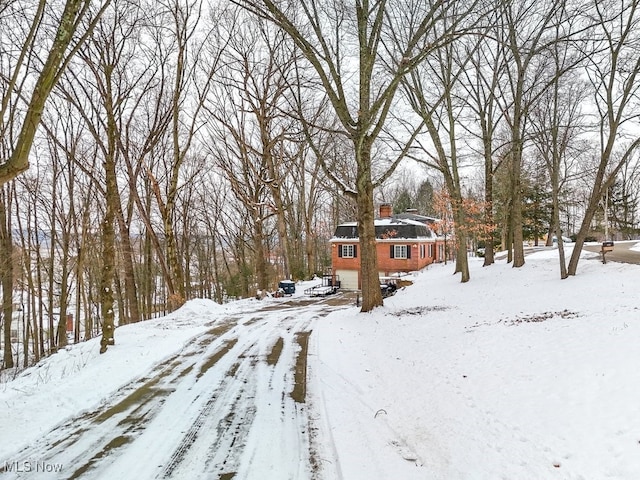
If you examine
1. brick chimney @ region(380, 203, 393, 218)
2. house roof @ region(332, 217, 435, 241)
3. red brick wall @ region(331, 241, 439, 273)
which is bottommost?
red brick wall @ region(331, 241, 439, 273)

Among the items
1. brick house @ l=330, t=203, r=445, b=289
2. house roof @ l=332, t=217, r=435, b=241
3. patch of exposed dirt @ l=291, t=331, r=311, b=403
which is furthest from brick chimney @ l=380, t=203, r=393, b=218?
patch of exposed dirt @ l=291, t=331, r=311, b=403

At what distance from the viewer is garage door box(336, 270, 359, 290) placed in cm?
3189

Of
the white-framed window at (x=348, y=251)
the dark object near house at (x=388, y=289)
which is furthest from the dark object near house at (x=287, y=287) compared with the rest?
the white-framed window at (x=348, y=251)

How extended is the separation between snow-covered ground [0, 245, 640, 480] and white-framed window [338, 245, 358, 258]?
21.9 meters

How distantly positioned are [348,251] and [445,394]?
2716 centimetres

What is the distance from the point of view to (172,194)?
14812mm

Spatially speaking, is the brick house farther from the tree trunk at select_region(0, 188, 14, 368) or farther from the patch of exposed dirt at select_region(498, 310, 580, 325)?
the patch of exposed dirt at select_region(498, 310, 580, 325)

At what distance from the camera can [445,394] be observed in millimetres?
5254

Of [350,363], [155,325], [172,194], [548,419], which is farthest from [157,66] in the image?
[548,419]

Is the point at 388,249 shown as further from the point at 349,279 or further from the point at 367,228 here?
the point at 367,228

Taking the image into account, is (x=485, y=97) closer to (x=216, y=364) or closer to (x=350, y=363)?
(x=350, y=363)

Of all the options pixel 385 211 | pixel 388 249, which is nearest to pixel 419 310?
pixel 388 249

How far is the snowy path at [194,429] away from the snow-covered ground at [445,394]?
0.22 ft

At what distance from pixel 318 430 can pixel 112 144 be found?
8.33 meters
